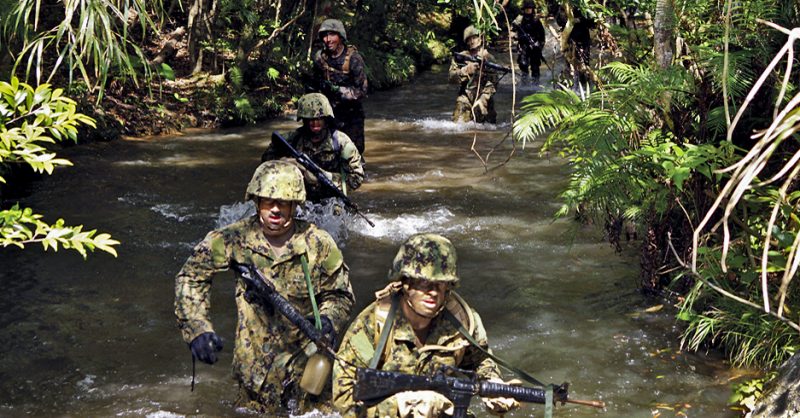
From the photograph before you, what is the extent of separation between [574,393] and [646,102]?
2276 millimetres

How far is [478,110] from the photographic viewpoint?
17766 millimetres

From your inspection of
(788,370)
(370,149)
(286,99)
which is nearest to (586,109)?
(788,370)

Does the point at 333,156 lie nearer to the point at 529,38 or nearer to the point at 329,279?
the point at 329,279

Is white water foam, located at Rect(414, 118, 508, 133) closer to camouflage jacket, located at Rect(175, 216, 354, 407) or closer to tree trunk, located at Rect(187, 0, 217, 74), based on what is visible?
tree trunk, located at Rect(187, 0, 217, 74)

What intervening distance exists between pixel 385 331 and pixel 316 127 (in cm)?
512

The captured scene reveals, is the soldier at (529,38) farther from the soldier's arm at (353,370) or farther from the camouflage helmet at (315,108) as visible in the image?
the soldier's arm at (353,370)

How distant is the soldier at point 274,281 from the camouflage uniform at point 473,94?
11471 mm

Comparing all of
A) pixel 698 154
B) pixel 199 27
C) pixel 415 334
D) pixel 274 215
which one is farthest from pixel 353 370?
pixel 199 27

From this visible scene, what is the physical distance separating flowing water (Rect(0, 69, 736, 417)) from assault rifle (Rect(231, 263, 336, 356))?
1065 millimetres

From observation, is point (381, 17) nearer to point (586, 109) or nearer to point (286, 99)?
point (286, 99)

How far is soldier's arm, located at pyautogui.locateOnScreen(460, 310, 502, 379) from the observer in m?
4.77

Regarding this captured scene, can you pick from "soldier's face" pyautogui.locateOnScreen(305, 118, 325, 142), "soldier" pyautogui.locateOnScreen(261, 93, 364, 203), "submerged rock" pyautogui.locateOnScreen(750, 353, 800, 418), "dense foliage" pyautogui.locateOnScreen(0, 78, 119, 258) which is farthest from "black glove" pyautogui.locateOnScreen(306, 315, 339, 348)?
"soldier's face" pyautogui.locateOnScreen(305, 118, 325, 142)

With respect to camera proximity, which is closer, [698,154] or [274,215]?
[274,215]

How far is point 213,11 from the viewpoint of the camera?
19.0m
